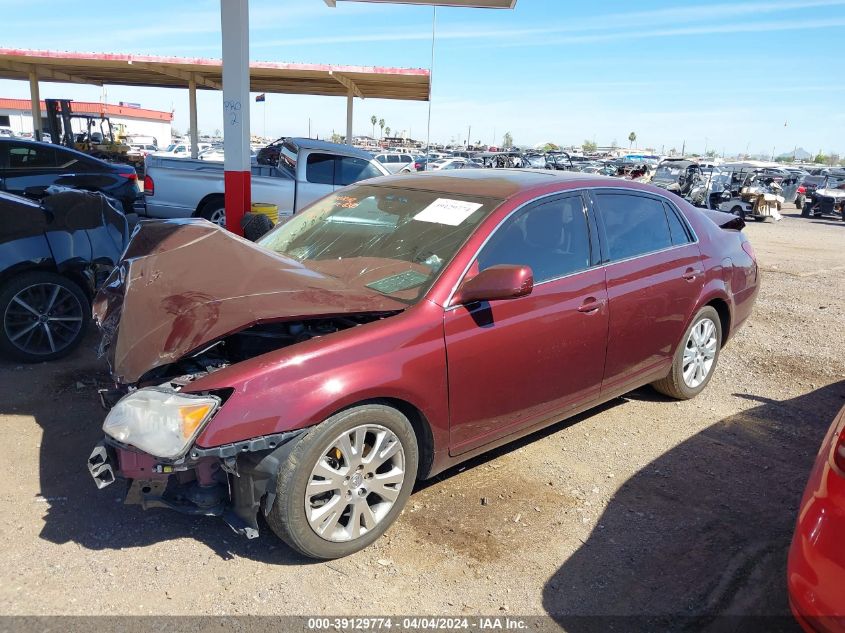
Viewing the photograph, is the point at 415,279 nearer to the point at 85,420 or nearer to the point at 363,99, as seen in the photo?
the point at 85,420

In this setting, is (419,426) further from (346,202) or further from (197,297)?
(346,202)

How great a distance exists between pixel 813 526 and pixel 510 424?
1.58m

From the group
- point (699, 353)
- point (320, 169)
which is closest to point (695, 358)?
point (699, 353)

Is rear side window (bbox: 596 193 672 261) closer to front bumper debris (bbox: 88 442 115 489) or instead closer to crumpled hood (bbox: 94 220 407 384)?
crumpled hood (bbox: 94 220 407 384)

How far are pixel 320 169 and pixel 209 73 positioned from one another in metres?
12.6

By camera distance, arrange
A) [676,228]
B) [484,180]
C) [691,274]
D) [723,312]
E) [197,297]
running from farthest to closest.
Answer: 1. [723,312]
2. [676,228]
3. [691,274]
4. [484,180]
5. [197,297]

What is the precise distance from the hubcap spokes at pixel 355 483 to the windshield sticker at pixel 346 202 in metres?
1.75

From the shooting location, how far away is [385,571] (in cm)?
293

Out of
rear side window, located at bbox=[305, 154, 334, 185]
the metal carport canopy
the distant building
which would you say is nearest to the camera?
rear side window, located at bbox=[305, 154, 334, 185]

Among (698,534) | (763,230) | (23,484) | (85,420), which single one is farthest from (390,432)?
(763,230)

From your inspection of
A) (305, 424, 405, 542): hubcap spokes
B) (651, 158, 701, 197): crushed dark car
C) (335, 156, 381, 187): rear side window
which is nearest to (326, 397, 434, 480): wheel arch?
(305, 424, 405, 542): hubcap spokes

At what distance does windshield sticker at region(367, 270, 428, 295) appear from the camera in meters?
3.27

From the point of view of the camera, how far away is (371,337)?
2.92 m

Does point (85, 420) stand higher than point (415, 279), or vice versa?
point (415, 279)
